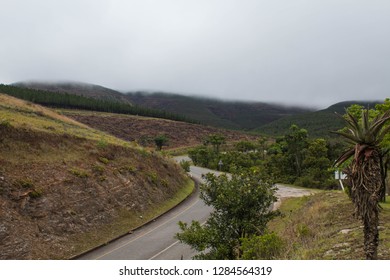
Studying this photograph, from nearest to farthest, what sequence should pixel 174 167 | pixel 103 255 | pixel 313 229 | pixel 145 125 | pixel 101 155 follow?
pixel 313 229, pixel 103 255, pixel 101 155, pixel 174 167, pixel 145 125

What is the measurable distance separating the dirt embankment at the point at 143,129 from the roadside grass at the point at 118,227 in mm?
64479

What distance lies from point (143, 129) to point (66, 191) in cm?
8957

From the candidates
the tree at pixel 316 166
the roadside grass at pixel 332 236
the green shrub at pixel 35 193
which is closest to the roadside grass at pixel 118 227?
the green shrub at pixel 35 193

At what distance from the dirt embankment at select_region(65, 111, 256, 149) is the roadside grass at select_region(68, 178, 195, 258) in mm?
64479

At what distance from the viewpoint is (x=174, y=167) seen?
40.2 meters

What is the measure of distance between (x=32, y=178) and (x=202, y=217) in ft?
43.2

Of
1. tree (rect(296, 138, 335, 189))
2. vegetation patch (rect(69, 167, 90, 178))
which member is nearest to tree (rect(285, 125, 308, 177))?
tree (rect(296, 138, 335, 189))

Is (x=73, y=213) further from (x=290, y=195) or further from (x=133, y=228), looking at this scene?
(x=290, y=195)

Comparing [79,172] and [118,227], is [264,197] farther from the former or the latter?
[79,172]

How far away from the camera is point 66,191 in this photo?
23266mm

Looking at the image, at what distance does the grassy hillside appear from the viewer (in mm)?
19234

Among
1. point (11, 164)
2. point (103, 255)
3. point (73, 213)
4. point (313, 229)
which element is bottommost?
point (103, 255)

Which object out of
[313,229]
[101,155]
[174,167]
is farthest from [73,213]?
[174,167]

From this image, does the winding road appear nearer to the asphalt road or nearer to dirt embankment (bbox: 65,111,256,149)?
the asphalt road
